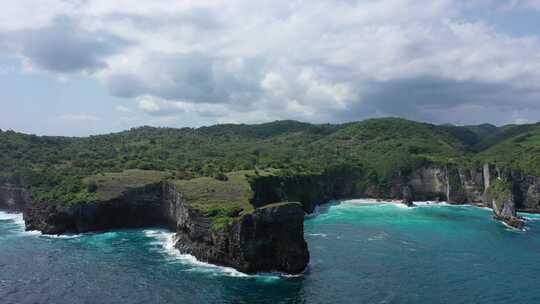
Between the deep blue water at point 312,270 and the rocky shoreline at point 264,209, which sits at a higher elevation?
the rocky shoreline at point 264,209

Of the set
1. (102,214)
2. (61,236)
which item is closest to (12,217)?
(61,236)

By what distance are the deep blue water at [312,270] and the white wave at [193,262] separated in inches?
13.8

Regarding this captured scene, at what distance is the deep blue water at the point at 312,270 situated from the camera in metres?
74.2

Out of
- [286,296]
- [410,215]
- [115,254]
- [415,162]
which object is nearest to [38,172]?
[115,254]

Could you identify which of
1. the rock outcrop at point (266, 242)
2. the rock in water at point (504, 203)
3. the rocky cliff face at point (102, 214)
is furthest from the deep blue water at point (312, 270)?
the rock in water at point (504, 203)

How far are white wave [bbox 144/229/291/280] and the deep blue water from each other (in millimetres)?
350

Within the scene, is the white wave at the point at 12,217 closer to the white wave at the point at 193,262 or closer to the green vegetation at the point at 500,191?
the white wave at the point at 193,262

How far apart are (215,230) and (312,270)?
Result: 19752 millimetres

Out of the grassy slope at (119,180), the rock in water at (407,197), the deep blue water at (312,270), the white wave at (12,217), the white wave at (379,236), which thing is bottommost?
the deep blue water at (312,270)

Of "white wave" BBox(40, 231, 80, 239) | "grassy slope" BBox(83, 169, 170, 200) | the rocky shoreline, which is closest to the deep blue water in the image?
"white wave" BBox(40, 231, 80, 239)

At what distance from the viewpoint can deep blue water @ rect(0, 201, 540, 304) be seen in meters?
74.2

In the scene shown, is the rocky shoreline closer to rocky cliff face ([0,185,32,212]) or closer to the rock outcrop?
rocky cliff face ([0,185,32,212])

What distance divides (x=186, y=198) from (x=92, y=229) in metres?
30.9

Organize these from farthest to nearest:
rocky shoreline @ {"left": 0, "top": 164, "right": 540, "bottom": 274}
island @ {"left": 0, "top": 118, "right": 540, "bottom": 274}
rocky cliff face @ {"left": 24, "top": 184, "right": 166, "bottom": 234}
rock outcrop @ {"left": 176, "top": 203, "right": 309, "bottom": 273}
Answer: rocky cliff face @ {"left": 24, "top": 184, "right": 166, "bottom": 234} → island @ {"left": 0, "top": 118, "right": 540, "bottom": 274} → rocky shoreline @ {"left": 0, "top": 164, "right": 540, "bottom": 274} → rock outcrop @ {"left": 176, "top": 203, "right": 309, "bottom": 273}
